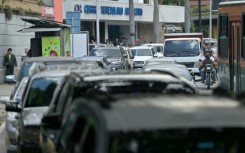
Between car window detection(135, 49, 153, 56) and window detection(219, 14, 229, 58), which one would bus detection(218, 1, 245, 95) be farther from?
car window detection(135, 49, 153, 56)

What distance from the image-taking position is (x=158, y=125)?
17.5 ft

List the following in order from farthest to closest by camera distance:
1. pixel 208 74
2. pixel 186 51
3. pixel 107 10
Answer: pixel 107 10 → pixel 186 51 → pixel 208 74

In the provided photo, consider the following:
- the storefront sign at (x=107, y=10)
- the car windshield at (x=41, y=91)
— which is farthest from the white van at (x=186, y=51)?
the car windshield at (x=41, y=91)

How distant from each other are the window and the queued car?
484 inches

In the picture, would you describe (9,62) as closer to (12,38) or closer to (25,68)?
(12,38)

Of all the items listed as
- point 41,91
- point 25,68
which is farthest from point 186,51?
point 41,91

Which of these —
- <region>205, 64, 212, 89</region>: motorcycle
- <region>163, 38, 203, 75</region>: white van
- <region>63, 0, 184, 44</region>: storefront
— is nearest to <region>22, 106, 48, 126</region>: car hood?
<region>205, 64, 212, 89</region>: motorcycle

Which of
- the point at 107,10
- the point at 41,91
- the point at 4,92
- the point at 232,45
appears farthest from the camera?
the point at 107,10

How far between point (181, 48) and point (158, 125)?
29638mm

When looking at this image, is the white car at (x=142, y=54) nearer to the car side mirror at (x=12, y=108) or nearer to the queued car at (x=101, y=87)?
the car side mirror at (x=12, y=108)

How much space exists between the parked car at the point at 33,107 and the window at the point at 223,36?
10.2 m

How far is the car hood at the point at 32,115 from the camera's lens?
10.1 meters

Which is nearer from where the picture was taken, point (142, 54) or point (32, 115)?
point (32, 115)

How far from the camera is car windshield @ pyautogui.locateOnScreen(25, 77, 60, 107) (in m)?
11.0
